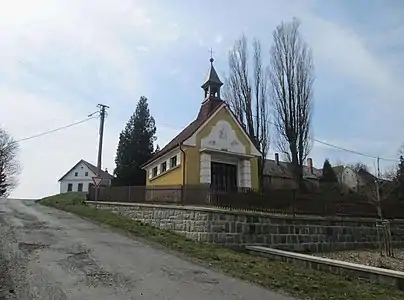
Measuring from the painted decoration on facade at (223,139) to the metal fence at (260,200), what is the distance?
6652 millimetres

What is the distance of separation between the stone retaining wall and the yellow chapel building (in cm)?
558

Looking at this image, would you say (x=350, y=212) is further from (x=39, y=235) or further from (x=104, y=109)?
(x=104, y=109)

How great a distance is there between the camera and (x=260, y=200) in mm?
15672

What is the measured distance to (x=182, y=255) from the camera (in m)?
11.2

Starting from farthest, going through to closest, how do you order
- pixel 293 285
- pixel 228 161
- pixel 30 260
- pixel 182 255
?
Result: pixel 228 161 < pixel 182 255 < pixel 30 260 < pixel 293 285

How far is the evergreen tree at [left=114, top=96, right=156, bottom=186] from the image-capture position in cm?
3291

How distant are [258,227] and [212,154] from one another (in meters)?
10.2

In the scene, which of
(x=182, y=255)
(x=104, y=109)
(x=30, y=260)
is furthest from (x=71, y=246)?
(x=104, y=109)

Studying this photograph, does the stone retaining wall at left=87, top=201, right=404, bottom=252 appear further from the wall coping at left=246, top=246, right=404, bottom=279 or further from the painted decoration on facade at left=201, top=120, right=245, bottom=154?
the painted decoration on facade at left=201, top=120, right=245, bottom=154

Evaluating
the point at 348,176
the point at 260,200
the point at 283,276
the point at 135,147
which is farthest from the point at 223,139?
the point at 348,176

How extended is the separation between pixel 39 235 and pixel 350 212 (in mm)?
14382

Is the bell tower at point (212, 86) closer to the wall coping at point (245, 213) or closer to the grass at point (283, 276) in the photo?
the wall coping at point (245, 213)

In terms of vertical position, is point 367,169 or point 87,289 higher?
point 367,169

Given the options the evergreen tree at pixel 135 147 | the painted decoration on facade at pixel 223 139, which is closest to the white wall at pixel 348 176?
the evergreen tree at pixel 135 147
